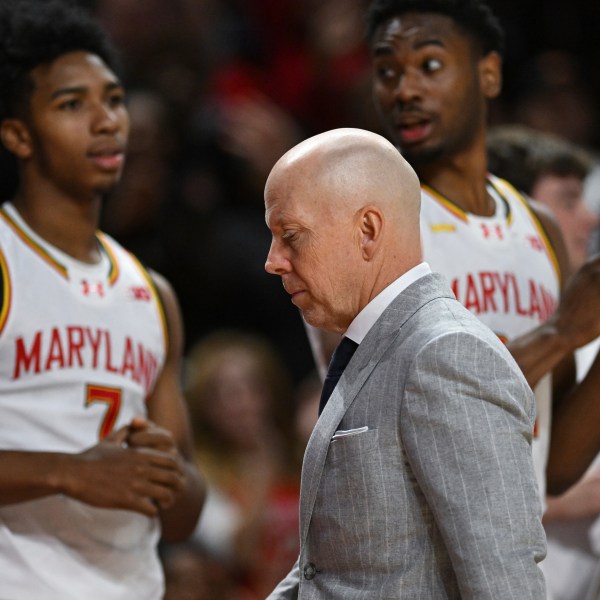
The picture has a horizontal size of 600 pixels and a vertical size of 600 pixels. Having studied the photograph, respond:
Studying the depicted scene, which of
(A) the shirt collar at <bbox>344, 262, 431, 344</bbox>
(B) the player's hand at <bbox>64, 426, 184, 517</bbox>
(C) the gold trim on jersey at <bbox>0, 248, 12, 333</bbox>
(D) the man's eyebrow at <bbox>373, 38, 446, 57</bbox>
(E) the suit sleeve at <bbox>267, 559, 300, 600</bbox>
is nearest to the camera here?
(A) the shirt collar at <bbox>344, 262, 431, 344</bbox>

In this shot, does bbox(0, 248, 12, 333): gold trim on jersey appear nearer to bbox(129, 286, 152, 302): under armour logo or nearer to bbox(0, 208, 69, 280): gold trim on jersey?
bbox(0, 208, 69, 280): gold trim on jersey

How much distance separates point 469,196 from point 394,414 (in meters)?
1.61

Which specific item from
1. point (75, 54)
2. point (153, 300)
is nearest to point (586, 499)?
point (153, 300)

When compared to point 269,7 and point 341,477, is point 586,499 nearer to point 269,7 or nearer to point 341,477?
point 341,477

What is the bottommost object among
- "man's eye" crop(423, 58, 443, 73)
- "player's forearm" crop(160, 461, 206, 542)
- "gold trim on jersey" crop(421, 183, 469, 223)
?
"player's forearm" crop(160, 461, 206, 542)

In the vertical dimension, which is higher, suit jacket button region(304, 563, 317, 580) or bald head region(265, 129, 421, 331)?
bald head region(265, 129, 421, 331)

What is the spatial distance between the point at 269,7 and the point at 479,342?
22.2ft

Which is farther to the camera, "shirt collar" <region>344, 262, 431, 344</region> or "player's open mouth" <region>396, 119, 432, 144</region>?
"player's open mouth" <region>396, 119, 432, 144</region>

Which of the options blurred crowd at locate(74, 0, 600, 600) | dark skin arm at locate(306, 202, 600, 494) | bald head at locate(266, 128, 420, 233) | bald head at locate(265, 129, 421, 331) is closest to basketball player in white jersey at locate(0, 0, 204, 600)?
dark skin arm at locate(306, 202, 600, 494)

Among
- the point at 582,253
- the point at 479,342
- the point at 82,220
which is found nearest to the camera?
the point at 479,342

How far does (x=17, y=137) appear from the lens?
3.95 m

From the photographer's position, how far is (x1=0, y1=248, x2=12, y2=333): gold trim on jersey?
366 centimetres

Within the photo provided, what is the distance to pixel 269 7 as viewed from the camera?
28.9 feet

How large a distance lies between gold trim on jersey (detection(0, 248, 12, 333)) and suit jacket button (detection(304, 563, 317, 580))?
1417 millimetres
